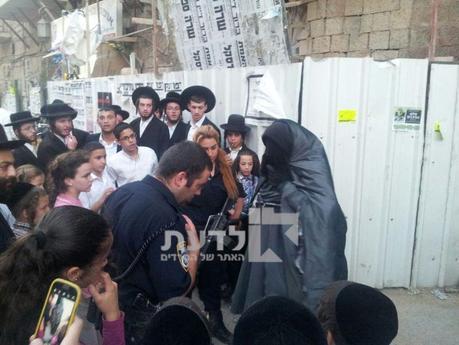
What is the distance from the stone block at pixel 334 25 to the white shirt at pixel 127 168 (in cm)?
310

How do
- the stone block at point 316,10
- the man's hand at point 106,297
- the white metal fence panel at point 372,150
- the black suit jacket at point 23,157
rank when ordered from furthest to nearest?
the stone block at point 316,10, the black suit jacket at point 23,157, the white metal fence panel at point 372,150, the man's hand at point 106,297

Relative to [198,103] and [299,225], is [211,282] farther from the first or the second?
[198,103]

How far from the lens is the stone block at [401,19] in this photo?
485 cm

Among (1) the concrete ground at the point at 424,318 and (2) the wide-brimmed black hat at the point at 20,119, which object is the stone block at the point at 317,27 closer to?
(1) the concrete ground at the point at 424,318

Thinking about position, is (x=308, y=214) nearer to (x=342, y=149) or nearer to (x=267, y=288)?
(x=267, y=288)

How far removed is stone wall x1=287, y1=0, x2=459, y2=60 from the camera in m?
4.64

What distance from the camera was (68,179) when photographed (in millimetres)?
3020

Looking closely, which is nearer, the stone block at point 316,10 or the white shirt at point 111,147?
the white shirt at point 111,147

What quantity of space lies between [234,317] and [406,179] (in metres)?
2.00

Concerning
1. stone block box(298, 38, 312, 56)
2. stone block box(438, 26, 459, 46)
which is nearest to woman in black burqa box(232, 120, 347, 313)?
stone block box(438, 26, 459, 46)

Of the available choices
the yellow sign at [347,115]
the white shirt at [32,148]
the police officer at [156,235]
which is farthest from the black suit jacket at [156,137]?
the police officer at [156,235]

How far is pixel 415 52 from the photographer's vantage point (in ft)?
15.8

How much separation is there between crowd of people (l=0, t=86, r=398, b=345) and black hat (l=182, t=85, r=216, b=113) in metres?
0.01

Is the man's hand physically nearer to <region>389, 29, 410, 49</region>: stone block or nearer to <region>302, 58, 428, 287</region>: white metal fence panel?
<region>302, 58, 428, 287</region>: white metal fence panel
